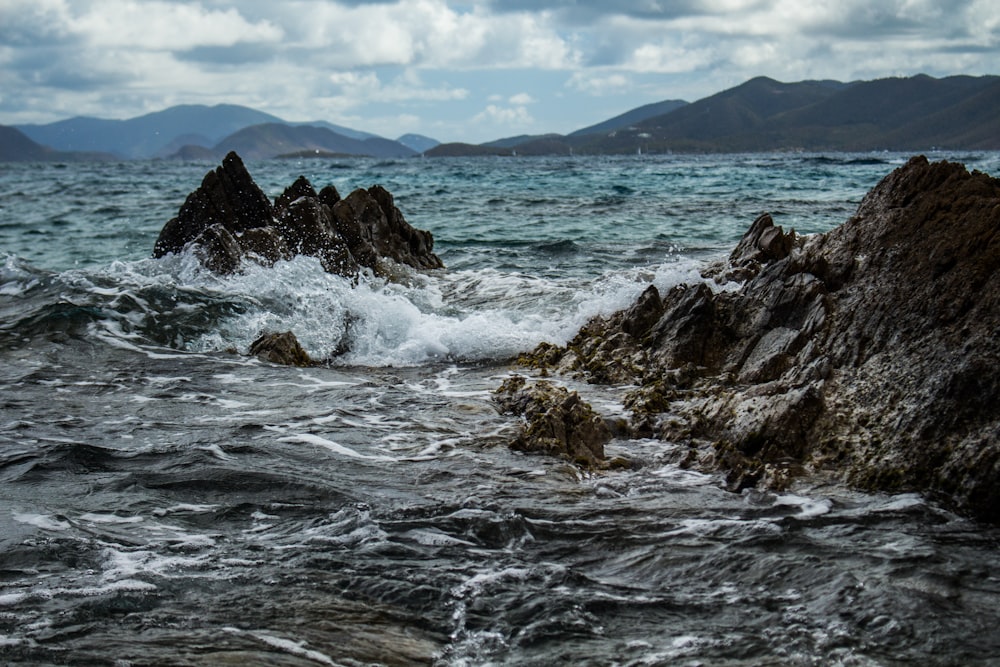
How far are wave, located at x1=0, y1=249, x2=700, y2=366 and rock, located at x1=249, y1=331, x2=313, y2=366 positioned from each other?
1.33 ft

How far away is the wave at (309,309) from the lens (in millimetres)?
12953

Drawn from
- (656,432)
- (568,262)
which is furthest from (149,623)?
(568,262)

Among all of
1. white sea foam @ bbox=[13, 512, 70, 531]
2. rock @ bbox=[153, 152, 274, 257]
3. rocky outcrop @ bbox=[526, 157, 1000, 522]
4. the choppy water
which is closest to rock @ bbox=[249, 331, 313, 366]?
the choppy water

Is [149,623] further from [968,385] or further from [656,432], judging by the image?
[968,385]

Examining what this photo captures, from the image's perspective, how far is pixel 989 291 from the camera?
715 centimetres

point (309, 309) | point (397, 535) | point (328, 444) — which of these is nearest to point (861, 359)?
point (397, 535)

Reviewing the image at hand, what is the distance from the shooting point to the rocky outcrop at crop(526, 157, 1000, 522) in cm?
667

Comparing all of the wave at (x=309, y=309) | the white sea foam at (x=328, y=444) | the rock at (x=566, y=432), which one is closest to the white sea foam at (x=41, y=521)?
the white sea foam at (x=328, y=444)

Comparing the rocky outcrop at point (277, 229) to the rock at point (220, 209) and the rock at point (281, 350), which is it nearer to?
the rock at point (220, 209)

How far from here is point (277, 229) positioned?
714 inches

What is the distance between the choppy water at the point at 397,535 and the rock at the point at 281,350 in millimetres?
292

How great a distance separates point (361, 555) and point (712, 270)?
29.2 feet

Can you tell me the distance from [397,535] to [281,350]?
651 cm

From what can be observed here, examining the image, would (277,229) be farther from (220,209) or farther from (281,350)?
(281,350)
